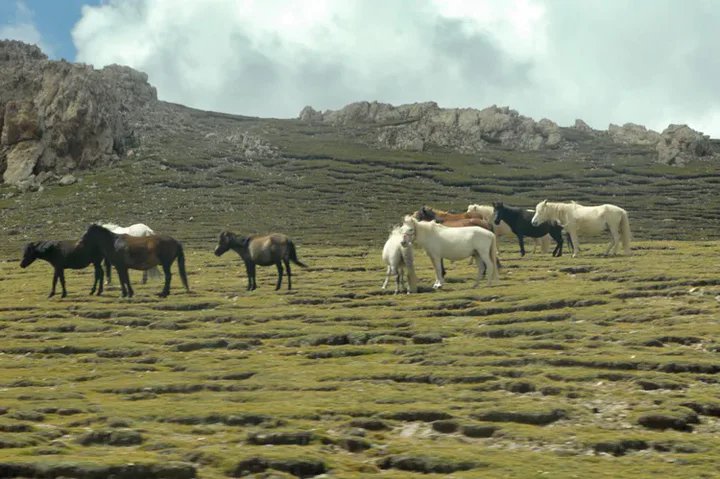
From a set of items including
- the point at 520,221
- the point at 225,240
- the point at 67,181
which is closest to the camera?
the point at 225,240

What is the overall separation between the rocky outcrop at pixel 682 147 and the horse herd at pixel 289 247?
144 meters

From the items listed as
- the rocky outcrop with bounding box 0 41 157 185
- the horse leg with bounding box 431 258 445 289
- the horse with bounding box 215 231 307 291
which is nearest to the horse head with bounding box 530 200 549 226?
the horse leg with bounding box 431 258 445 289

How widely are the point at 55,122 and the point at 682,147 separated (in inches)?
4846

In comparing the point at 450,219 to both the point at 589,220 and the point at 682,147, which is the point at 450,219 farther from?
the point at 682,147

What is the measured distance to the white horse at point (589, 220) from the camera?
144 feet

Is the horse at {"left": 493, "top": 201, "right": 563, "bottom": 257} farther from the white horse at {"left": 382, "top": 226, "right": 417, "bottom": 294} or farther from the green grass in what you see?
the white horse at {"left": 382, "top": 226, "right": 417, "bottom": 294}

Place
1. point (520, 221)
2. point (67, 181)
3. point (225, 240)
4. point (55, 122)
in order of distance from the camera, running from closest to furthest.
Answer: point (225, 240)
point (520, 221)
point (67, 181)
point (55, 122)

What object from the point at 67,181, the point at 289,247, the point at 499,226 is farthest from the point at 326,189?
the point at 289,247

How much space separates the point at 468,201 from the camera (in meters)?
130

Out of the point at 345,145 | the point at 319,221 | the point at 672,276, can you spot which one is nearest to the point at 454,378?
the point at 672,276

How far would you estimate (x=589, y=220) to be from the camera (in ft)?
146

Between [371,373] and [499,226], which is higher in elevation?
[499,226]

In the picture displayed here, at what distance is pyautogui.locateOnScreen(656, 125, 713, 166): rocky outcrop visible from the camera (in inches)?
7190

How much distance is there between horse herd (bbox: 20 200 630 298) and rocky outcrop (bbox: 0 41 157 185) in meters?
99.5
